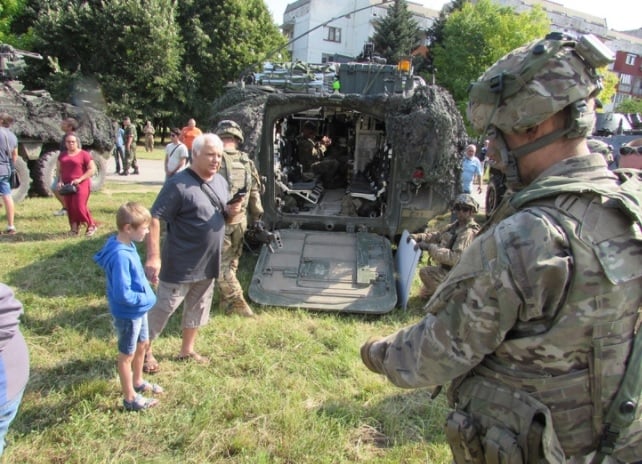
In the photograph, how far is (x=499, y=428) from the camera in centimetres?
138

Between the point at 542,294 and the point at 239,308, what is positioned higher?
the point at 542,294

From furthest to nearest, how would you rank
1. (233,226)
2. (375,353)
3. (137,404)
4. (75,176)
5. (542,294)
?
(75,176) < (233,226) < (137,404) < (375,353) < (542,294)

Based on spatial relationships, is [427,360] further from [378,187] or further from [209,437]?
[378,187]

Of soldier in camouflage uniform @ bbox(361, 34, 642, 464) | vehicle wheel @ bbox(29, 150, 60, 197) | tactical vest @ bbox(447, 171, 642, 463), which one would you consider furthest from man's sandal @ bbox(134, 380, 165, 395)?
vehicle wheel @ bbox(29, 150, 60, 197)

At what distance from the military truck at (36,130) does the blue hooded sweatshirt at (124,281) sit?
6947 millimetres

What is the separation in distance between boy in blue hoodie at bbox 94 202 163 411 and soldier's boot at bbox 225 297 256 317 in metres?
1.51

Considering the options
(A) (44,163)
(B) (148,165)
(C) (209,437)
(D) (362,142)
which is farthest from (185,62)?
(C) (209,437)

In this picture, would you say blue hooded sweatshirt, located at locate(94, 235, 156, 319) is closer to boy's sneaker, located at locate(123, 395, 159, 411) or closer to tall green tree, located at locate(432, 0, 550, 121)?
boy's sneaker, located at locate(123, 395, 159, 411)

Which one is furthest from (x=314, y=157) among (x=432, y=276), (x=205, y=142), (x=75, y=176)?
(x=205, y=142)

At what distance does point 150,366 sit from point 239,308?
1.15 m

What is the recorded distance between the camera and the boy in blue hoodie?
2803 millimetres

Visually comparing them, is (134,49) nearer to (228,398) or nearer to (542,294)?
(228,398)

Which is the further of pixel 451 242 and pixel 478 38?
pixel 478 38

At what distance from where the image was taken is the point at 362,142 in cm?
830
